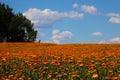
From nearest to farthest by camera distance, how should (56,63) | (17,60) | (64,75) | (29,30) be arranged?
(64,75) < (56,63) < (17,60) < (29,30)

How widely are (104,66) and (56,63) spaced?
231 cm

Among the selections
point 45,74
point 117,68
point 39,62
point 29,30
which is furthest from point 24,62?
point 29,30

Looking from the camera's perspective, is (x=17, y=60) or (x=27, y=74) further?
(x=17, y=60)

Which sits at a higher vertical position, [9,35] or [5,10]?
[5,10]

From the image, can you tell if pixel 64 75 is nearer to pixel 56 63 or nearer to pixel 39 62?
pixel 56 63

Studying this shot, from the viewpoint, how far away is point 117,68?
13469 mm

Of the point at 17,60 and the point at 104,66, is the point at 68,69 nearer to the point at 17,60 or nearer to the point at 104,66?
the point at 104,66

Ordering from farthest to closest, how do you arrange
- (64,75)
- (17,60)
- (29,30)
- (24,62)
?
(29,30) < (17,60) < (24,62) < (64,75)

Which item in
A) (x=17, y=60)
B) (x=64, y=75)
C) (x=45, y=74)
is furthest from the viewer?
(x=17, y=60)

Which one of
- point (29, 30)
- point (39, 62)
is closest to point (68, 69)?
point (39, 62)

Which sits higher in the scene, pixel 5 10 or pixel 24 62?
pixel 5 10

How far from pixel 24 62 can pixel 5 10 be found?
53.5 m

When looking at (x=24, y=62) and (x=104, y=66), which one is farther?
(x=24, y=62)

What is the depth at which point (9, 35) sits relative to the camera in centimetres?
6719
